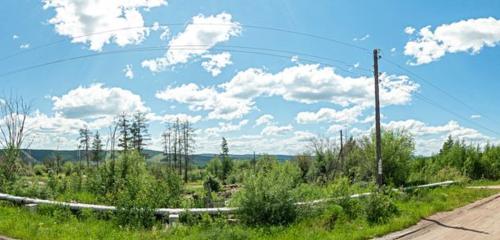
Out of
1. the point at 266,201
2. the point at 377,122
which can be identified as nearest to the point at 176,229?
the point at 266,201

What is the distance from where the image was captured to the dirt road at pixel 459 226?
43.9 feet

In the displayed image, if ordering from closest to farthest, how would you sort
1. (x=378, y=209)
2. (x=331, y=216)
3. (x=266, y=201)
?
(x=266, y=201) → (x=331, y=216) → (x=378, y=209)

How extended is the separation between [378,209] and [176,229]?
7242mm

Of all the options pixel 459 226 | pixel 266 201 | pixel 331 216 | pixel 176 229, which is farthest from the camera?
pixel 459 226

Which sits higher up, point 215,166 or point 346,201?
point 346,201

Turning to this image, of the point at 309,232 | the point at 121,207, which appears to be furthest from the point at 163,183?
the point at 309,232

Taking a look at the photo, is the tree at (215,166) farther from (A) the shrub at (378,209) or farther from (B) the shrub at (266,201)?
(B) the shrub at (266,201)

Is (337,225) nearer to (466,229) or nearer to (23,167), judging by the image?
(466,229)

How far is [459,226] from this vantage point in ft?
50.3

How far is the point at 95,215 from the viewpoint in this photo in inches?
561

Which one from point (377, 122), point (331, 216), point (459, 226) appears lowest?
point (459, 226)

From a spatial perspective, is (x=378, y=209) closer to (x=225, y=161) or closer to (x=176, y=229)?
(x=176, y=229)

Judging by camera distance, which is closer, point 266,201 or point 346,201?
point 266,201

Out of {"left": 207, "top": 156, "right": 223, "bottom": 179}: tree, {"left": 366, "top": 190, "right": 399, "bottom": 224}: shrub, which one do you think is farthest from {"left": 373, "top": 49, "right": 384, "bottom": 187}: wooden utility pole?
{"left": 207, "top": 156, "right": 223, "bottom": 179}: tree
